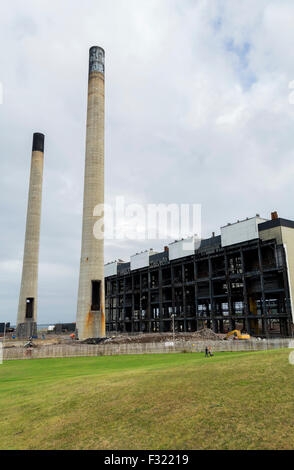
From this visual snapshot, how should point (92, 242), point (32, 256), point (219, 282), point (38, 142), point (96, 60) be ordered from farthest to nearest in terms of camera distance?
point (38, 142) < point (219, 282) < point (32, 256) < point (96, 60) < point (92, 242)

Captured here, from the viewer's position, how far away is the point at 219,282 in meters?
77.1

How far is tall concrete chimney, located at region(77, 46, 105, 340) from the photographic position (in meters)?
56.1

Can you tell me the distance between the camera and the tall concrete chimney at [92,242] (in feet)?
184

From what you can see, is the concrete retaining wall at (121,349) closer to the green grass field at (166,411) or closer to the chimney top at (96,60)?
the green grass field at (166,411)

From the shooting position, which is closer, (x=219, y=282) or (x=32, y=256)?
(x=32, y=256)

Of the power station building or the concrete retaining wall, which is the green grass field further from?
the power station building

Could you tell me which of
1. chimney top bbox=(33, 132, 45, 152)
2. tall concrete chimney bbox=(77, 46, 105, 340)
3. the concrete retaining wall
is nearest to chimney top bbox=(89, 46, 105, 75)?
tall concrete chimney bbox=(77, 46, 105, 340)

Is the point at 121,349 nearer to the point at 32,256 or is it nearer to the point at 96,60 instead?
the point at 32,256

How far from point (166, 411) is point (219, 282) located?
67.4 m

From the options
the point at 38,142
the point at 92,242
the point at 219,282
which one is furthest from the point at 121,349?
the point at 38,142

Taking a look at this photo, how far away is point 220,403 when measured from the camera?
11664 mm

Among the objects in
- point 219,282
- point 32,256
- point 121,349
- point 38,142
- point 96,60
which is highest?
point 96,60
